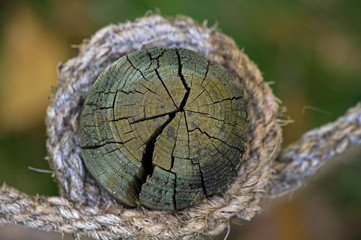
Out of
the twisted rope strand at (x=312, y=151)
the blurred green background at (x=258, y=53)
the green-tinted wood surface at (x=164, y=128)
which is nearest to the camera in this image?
the green-tinted wood surface at (x=164, y=128)

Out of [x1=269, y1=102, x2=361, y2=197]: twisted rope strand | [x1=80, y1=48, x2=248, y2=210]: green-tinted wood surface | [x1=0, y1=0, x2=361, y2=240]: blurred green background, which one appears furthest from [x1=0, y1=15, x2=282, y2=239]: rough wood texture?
[x1=0, y1=0, x2=361, y2=240]: blurred green background

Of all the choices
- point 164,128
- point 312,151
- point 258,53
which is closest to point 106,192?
point 164,128

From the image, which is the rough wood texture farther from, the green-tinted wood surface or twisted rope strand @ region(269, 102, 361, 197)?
twisted rope strand @ region(269, 102, 361, 197)

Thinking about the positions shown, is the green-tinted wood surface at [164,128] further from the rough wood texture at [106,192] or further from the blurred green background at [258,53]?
the blurred green background at [258,53]

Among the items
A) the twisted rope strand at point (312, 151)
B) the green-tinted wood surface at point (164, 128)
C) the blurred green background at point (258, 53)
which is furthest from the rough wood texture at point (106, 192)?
the blurred green background at point (258, 53)

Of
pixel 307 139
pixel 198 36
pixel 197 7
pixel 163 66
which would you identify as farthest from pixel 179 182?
pixel 197 7

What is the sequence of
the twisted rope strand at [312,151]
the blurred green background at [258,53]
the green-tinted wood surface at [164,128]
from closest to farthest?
the green-tinted wood surface at [164,128]
the twisted rope strand at [312,151]
the blurred green background at [258,53]

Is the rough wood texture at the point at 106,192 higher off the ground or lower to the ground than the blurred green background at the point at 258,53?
lower

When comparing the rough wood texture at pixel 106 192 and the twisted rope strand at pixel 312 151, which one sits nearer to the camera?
the rough wood texture at pixel 106 192

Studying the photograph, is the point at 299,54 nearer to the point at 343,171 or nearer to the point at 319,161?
the point at 343,171
